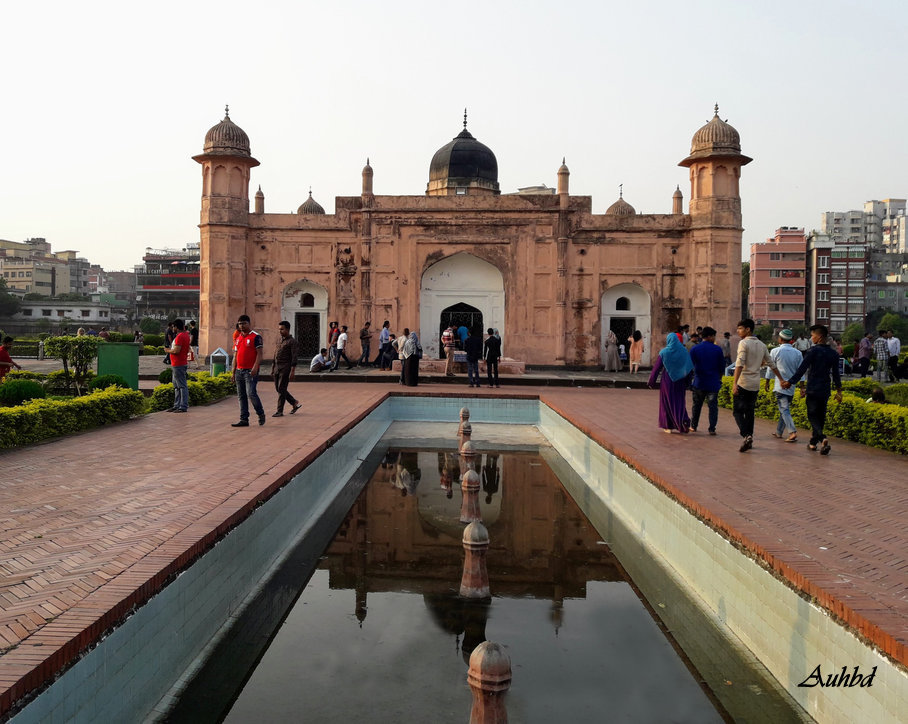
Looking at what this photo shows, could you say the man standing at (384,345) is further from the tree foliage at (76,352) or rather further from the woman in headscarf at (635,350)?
the tree foliage at (76,352)

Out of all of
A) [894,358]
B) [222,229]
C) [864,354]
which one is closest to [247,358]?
[222,229]

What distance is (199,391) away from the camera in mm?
12883

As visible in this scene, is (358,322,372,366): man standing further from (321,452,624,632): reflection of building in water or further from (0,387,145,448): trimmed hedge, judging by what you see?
(321,452,624,632): reflection of building in water

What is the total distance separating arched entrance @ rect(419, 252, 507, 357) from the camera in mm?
23547

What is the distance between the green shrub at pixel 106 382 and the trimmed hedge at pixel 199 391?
503 millimetres

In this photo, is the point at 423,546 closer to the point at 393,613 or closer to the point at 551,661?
the point at 393,613

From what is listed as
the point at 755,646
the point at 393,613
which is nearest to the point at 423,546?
the point at 393,613

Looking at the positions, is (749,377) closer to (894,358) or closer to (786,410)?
(786,410)

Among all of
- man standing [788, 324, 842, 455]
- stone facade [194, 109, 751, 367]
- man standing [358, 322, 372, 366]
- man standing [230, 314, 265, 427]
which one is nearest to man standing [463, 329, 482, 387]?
man standing [358, 322, 372, 366]

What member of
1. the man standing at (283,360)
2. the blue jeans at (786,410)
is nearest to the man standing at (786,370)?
the blue jeans at (786,410)

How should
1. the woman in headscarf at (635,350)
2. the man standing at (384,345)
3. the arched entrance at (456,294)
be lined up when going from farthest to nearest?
1. the arched entrance at (456,294)
2. the woman in headscarf at (635,350)
3. the man standing at (384,345)

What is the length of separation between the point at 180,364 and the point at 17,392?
83.9 inches

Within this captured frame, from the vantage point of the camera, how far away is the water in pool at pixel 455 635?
3.73 meters

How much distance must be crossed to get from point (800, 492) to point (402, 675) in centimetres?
397
